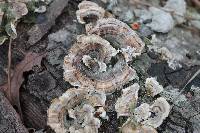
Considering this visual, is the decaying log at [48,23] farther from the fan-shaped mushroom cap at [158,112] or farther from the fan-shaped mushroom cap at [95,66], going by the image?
the fan-shaped mushroom cap at [158,112]

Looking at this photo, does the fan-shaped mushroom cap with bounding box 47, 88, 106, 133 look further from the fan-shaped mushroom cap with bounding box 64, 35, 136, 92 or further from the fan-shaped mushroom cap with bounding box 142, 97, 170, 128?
the fan-shaped mushroom cap with bounding box 142, 97, 170, 128

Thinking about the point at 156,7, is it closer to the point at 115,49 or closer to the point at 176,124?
the point at 115,49

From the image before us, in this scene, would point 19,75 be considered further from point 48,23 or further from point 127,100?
point 127,100

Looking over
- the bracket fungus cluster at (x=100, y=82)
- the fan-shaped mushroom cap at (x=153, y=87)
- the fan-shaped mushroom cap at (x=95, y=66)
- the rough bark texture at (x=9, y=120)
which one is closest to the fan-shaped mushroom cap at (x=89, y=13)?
the bracket fungus cluster at (x=100, y=82)

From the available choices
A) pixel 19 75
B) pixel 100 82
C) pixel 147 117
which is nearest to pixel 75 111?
pixel 100 82

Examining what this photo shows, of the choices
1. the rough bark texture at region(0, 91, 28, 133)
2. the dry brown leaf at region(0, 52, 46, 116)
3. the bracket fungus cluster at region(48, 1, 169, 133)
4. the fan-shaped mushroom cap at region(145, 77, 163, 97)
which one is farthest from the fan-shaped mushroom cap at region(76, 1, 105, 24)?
the rough bark texture at region(0, 91, 28, 133)

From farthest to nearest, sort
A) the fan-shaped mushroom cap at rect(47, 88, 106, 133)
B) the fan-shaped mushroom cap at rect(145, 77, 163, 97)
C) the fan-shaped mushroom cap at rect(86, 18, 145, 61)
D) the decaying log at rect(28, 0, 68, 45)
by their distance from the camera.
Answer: the decaying log at rect(28, 0, 68, 45), the fan-shaped mushroom cap at rect(86, 18, 145, 61), the fan-shaped mushroom cap at rect(145, 77, 163, 97), the fan-shaped mushroom cap at rect(47, 88, 106, 133)

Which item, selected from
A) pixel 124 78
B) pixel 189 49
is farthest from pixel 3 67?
pixel 189 49
